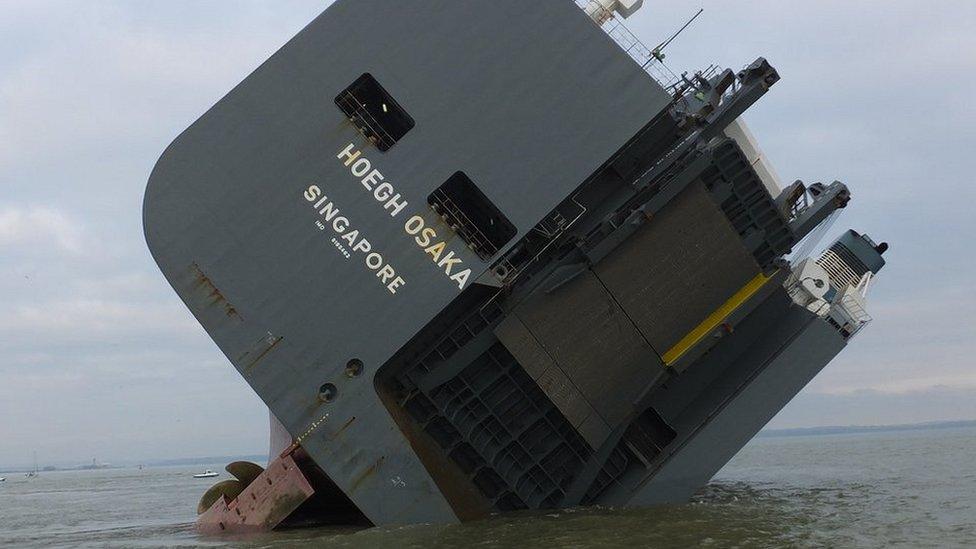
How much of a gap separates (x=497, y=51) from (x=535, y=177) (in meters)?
1.89

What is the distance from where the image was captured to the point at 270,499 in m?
14.8

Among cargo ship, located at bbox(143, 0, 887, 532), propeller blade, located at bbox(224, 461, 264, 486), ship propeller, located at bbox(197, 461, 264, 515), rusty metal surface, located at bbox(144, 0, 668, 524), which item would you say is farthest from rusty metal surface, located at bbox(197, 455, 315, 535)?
propeller blade, located at bbox(224, 461, 264, 486)

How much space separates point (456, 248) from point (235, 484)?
22.2 ft

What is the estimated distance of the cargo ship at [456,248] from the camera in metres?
13.5

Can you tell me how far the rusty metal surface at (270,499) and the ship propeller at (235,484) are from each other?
4.66ft

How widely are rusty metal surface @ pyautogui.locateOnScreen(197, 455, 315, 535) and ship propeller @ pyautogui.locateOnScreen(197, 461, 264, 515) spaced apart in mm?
1422

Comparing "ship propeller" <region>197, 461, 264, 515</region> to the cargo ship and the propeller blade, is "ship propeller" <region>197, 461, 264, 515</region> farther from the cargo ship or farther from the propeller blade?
the cargo ship

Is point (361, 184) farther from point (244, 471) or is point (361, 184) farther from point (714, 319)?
point (244, 471)

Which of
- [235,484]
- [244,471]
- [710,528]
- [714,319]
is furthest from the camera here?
[244,471]

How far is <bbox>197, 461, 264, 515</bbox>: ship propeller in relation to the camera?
1689 centimetres

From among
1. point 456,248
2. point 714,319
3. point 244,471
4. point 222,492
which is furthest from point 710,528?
point 222,492

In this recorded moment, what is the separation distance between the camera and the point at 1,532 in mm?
23656

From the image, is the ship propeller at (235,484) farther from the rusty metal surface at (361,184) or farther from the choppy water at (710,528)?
the rusty metal surface at (361,184)

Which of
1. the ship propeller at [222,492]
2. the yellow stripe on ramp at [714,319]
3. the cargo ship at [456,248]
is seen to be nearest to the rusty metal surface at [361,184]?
the cargo ship at [456,248]
